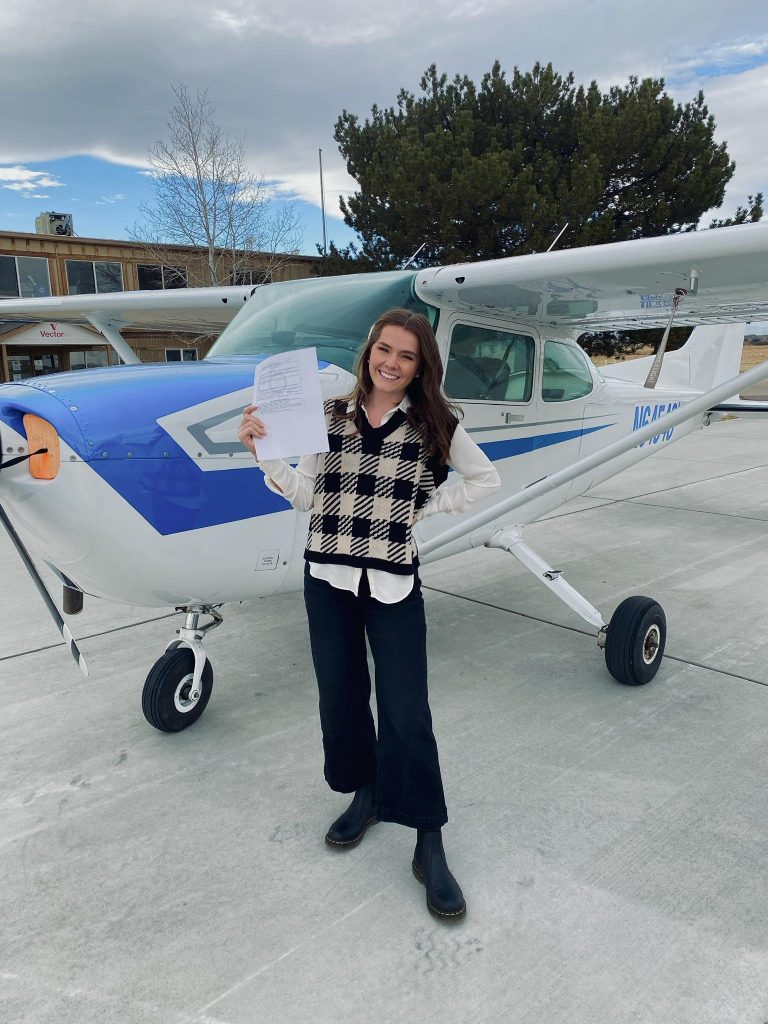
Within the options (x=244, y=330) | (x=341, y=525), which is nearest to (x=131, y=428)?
(x=341, y=525)

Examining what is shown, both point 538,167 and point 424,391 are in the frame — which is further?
point 538,167

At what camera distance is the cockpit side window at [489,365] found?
3439mm

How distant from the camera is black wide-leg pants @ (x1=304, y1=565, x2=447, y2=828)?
A: 1.94 meters

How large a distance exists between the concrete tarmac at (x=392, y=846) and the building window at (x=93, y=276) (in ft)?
54.8

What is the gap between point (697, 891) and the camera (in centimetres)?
209

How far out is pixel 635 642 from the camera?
3330 millimetres

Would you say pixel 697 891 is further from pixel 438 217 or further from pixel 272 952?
pixel 438 217

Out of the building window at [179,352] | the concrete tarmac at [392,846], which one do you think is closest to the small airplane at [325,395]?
the concrete tarmac at [392,846]

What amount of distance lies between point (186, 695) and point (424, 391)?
1864mm

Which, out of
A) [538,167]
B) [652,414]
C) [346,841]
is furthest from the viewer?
[538,167]

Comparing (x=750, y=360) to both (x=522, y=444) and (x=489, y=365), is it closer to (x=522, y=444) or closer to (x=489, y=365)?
(x=522, y=444)

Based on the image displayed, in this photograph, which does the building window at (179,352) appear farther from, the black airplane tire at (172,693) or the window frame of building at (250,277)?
the black airplane tire at (172,693)

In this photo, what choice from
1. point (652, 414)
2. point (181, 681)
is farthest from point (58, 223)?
point (181, 681)

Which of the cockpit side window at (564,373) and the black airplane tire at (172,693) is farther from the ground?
the cockpit side window at (564,373)
